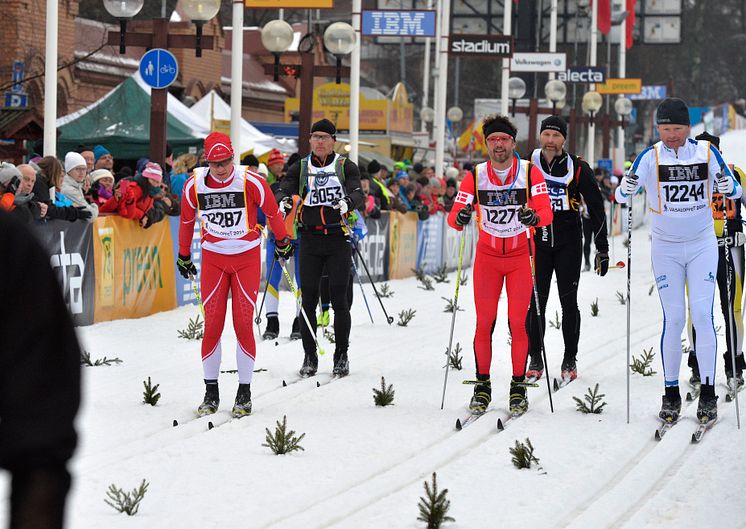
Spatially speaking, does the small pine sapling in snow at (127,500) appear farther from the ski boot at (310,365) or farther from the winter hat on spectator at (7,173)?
the winter hat on spectator at (7,173)

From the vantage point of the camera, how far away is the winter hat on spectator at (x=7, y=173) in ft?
38.0

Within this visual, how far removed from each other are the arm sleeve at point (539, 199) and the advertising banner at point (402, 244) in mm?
13132

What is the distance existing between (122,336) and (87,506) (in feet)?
23.5

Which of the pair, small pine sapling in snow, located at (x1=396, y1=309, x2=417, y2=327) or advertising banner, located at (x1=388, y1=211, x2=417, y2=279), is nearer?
small pine sapling in snow, located at (x1=396, y1=309, x2=417, y2=327)

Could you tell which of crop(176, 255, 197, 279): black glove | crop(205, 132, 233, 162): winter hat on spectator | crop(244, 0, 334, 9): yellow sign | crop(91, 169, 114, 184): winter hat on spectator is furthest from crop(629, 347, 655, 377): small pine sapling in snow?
crop(244, 0, 334, 9): yellow sign

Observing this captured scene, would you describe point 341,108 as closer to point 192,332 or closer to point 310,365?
point 192,332

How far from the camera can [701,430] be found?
8469 millimetres

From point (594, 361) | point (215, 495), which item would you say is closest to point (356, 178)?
point (594, 361)

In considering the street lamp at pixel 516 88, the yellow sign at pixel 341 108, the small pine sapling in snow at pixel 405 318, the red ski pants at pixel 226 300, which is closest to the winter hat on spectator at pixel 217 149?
the red ski pants at pixel 226 300

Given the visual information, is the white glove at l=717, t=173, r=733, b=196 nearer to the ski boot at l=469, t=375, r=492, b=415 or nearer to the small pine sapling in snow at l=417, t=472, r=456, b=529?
the ski boot at l=469, t=375, r=492, b=415

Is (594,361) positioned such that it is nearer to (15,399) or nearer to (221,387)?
(221,387)

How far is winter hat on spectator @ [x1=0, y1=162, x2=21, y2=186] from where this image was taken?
11586 mm

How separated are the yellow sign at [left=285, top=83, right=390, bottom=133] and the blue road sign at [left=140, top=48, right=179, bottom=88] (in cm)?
1234

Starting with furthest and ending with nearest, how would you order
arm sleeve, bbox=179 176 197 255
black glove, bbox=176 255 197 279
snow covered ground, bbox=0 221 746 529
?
black glove, bbox=176 255 197 279, arm sleeve, bbox=179 176 197 255, snow covered ground, bbox=0 221 746 529
